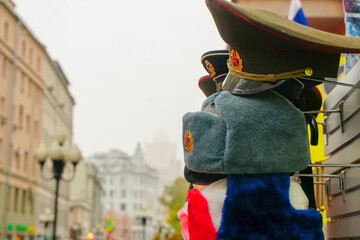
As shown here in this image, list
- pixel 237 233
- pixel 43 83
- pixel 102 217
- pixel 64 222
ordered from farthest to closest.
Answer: pixel 102 217 → pixel 64 222 → pixel 43 83 → pixel 237 233

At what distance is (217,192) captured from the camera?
10.8 ft

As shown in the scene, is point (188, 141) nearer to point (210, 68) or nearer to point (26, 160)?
point (210, 68)

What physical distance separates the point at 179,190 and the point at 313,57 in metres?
56.5

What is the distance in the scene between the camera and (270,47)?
123 inches

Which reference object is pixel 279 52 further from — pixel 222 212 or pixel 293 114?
pixel 222 212

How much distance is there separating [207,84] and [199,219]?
1289 millimetres

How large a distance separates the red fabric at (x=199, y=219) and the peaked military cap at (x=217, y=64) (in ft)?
2.87

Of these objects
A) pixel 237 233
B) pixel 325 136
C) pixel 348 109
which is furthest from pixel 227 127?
pixel 325 136

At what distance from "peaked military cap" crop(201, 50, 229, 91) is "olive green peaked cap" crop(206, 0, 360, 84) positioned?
57cm

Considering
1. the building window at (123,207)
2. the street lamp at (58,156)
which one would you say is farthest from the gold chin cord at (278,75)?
the building window at (123,207)

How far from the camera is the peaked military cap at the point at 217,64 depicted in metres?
3.86

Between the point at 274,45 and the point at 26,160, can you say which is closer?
the point at 274,45

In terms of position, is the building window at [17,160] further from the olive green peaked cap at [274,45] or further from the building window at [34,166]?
the olive green peaked cap at [274,45]

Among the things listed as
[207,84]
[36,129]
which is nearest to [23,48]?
[36,129]
